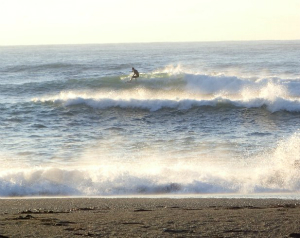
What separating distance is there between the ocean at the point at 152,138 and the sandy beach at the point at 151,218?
55.0 inches

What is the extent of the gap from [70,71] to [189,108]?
18.9 meters

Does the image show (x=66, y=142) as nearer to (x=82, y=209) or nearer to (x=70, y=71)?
(x=82, y=209)

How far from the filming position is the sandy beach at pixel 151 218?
232 inches

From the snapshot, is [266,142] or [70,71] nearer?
[266,142]

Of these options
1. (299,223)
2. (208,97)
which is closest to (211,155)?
(299,223)

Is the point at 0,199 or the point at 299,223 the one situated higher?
the point at 299,223

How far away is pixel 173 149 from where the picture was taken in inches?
555

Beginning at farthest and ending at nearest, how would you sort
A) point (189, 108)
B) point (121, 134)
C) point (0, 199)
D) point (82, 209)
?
point (189, 108) → point (121, 134) → point (0, 199) → point (82, 209)

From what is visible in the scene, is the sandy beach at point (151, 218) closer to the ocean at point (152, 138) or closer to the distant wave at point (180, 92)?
the ocean at point (152, 138)

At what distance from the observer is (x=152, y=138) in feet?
52.6

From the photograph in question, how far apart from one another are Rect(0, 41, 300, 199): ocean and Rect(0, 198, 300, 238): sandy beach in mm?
1397

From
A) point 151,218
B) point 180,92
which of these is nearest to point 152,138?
point 151,218

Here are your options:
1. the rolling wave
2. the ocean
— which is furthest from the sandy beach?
the ocean

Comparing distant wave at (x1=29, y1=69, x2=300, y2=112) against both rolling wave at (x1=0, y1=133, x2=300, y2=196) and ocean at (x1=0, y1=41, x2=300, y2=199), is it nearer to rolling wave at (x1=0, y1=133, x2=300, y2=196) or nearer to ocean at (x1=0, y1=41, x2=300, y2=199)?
ocean at (x1=0, y1=41, x2=300, y2=199)
